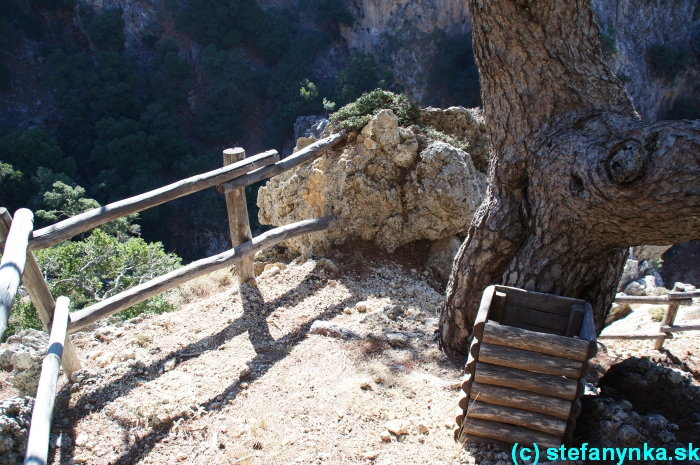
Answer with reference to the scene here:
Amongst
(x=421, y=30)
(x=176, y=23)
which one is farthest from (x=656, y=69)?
(x=176, y=23)

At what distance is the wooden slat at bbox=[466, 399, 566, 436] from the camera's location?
101 inches

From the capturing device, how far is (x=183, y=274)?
4.49m

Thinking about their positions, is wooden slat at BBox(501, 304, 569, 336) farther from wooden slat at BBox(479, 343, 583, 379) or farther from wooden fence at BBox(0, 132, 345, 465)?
wooden fence at BBox(0, 132, 345, 465)

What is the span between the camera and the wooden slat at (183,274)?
12.9 ft

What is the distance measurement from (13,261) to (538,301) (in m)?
3.30

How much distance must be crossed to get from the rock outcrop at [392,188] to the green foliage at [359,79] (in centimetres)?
2648

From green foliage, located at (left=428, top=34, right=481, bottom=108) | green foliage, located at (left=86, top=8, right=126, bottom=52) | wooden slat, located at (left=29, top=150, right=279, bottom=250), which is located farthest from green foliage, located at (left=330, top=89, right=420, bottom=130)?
green foliage, located at (left=86, top=8, right=126, bottom=52)

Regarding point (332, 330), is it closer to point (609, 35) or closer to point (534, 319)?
point (534, 319)

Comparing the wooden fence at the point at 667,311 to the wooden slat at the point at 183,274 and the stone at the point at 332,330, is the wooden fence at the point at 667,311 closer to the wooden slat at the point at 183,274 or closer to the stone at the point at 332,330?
the stone at the point at 332,330

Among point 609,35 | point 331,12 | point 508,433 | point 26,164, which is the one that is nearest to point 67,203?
point 26,164

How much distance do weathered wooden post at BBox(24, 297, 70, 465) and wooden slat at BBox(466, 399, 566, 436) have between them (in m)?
2.31

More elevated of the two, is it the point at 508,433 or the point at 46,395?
the point at 46,395

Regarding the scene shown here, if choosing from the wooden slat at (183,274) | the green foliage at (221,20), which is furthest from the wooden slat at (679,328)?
the green foliage at (221,20)

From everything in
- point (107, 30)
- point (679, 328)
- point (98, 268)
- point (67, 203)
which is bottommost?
point (67, 203)
